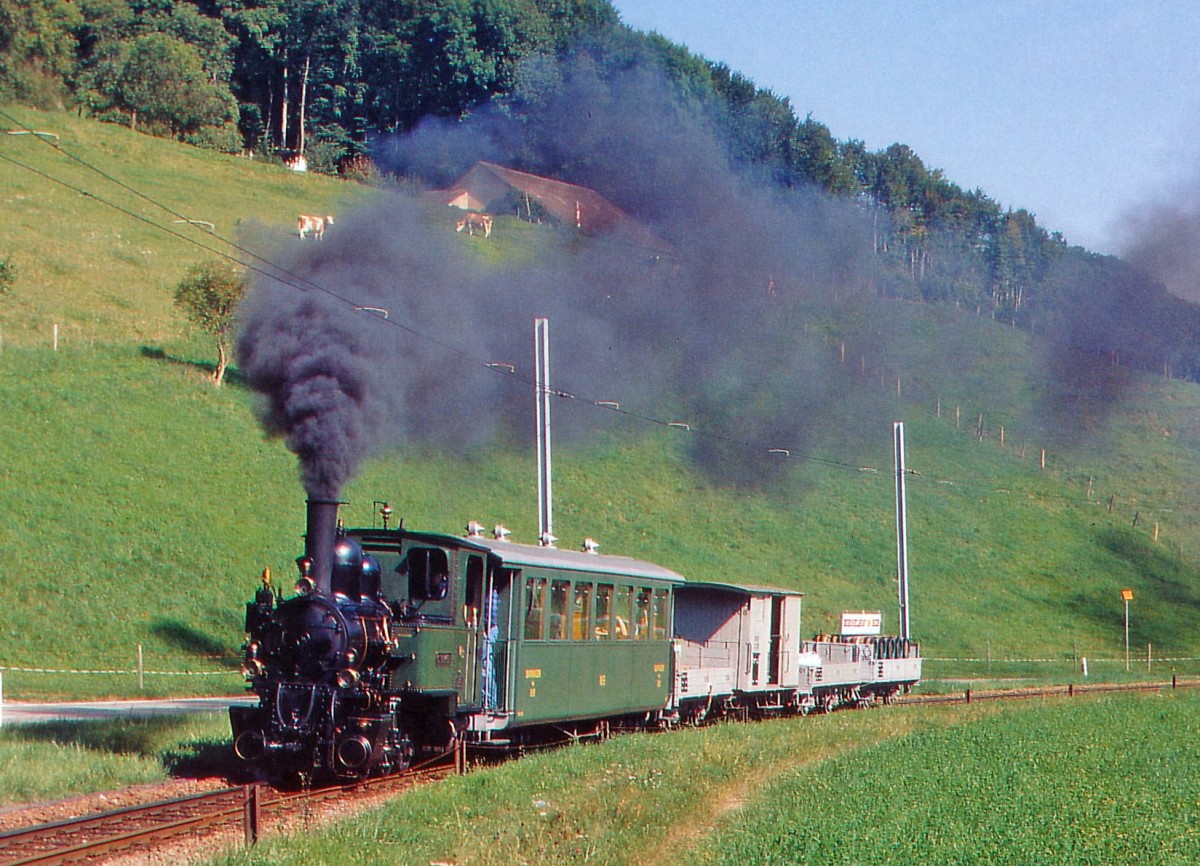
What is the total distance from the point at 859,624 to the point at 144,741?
63.3 ft

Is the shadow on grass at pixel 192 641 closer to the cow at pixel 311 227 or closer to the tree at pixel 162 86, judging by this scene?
the cow at pixel 311 227

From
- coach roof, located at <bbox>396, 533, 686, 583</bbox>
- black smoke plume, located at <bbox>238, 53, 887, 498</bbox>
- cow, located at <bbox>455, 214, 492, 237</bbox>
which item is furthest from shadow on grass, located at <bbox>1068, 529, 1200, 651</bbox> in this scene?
coach roof, located at <bbox>396, 533, 686, 583</bbox>

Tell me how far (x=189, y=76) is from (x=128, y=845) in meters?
77.6

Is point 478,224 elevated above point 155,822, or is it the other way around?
point 478,224

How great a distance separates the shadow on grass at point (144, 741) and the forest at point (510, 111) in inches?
927

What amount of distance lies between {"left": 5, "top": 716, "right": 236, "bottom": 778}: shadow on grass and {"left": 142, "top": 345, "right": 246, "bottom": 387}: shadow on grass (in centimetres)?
2774

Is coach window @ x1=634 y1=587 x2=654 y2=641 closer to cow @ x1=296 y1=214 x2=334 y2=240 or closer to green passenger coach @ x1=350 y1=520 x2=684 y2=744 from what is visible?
green passenger coach @ x1=350 y1=520 x2=684 y2=744

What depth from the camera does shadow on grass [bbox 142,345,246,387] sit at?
45969 millimetres

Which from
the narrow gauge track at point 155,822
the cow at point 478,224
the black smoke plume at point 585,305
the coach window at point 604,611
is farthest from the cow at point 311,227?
the narrow gauge track at point 155,822

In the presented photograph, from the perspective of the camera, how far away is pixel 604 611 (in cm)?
1934

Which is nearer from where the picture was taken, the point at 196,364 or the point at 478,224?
the point at 196,364

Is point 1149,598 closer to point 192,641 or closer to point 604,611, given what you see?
point 192,641

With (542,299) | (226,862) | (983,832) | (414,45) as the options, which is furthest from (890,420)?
(226,862)

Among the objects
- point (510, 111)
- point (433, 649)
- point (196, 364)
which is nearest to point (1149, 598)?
point (510, 111)
